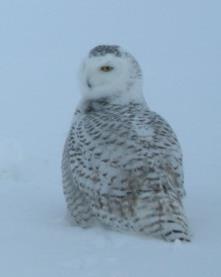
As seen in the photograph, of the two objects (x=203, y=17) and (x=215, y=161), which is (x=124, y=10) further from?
(x=215, y=161)

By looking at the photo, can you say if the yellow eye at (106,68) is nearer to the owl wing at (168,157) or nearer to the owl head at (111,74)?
the owl head at (111,74)

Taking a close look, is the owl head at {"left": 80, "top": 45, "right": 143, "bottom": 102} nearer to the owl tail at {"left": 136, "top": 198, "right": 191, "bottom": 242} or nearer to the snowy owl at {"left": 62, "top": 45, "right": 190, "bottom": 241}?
the snowy owl at {"left": 62, "top": 45, "right": 190, "bottom": 241}

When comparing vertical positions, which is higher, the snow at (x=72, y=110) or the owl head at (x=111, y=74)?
the owl head at (x=111, y=74)

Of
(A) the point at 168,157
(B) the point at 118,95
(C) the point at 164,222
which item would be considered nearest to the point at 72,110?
Result: (B) the point at 118,95

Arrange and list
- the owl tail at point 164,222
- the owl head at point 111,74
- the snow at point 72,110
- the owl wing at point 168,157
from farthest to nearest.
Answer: the owl head at point 111,74, the owl wing at point 168,157, the owl tail at point 164,222, the snow at point 72,110

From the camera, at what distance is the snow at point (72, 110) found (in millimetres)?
4059

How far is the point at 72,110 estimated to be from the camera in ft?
29.0

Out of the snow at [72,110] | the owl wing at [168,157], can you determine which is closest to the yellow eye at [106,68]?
the owl wing at [168,157]

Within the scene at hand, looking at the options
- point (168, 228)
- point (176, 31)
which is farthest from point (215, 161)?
point (176, 31)

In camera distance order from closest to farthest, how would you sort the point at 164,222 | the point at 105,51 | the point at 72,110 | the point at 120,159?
the point at 164,222
the point at 120,159
the point at 105,51
the point at 72,110

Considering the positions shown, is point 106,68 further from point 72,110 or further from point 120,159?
point 72,110

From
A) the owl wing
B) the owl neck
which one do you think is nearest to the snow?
the owl wing

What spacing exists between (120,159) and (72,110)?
434cm

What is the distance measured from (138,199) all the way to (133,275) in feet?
2.31
